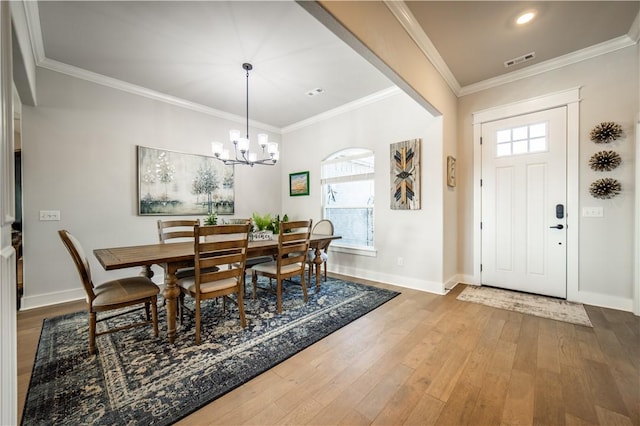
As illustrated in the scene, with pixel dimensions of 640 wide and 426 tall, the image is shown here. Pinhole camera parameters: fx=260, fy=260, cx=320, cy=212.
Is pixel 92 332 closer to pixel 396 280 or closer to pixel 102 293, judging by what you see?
pixel 102 293

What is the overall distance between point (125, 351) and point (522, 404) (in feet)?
8.93

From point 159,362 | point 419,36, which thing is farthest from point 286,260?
point 419,36

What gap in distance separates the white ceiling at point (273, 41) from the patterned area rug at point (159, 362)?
110 inches

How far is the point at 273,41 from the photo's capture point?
2623 millimetres

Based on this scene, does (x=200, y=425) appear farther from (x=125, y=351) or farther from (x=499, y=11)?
(x=499, y=11)

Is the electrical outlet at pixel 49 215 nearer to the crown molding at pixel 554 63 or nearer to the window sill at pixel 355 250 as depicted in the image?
the window sill at pixel 355 250

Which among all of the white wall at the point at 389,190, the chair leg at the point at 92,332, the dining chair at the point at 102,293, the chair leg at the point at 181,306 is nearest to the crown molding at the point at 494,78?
the white wall at the point at 389,190

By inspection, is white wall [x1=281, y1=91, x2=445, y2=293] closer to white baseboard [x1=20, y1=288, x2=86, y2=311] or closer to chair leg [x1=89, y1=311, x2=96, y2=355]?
chair leg [x1=89, y1=311, x2=96, y2=355]

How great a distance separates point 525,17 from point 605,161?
1.77 meters

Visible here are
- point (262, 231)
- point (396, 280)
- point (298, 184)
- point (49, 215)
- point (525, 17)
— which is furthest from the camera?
point (298, 184)

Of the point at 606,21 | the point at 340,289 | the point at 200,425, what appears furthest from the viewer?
the point at 340,289

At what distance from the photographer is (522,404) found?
1.49 m

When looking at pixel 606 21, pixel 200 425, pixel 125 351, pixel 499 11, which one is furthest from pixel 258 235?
pixel 606 21

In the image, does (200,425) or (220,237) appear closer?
(200,425)
